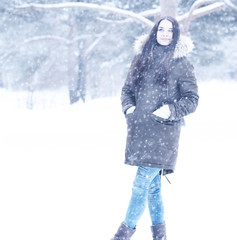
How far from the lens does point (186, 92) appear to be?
110 inches

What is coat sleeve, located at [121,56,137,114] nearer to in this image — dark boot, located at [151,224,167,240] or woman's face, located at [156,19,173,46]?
woman's face, located at [156,19,173,46]

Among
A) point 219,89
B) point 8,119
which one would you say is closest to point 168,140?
point 8,119

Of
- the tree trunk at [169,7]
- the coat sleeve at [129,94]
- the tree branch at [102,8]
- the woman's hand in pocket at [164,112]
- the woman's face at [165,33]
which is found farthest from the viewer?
the tree branch at [102,8]

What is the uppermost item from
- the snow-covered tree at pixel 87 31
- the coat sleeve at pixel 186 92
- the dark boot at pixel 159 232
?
the snow-covered tree at pixel 87 31

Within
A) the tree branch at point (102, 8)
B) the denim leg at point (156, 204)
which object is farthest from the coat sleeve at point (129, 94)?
the tree branch at point (102, 8)

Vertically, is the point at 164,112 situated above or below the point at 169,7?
below

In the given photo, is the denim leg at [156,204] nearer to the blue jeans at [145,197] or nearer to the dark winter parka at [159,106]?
the blue jeans at [145,197]

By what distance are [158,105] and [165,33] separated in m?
0.56

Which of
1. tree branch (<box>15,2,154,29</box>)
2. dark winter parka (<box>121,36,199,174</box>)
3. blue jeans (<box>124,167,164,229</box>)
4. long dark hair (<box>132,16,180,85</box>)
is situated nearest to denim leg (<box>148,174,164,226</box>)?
blue jeans (<box>124,167,164,229</box>)

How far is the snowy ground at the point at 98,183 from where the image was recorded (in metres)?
3.62

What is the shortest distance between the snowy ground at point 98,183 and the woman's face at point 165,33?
1.76 m

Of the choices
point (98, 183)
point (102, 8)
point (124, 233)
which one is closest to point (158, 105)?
point (124, 233)

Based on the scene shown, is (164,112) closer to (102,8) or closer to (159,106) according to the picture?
(159,106)

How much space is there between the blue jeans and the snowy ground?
454 mm
